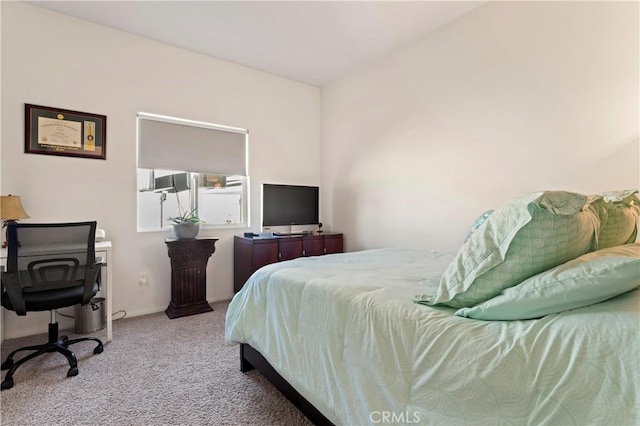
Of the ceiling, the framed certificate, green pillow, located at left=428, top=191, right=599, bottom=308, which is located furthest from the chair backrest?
green pillow, located at left=428, top=191, right=599, bottom=308

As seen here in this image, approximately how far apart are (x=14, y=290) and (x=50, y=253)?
275 mm

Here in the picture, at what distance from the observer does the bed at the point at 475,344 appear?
2.32ft

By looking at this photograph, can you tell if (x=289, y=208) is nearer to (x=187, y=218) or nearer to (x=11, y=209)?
(x=187, y=218)

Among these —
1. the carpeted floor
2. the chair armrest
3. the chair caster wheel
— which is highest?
the chair armrest

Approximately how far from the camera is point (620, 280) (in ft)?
2.66

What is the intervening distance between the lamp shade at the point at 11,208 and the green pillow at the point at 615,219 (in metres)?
3.70

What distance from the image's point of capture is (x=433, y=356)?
0.93 metres

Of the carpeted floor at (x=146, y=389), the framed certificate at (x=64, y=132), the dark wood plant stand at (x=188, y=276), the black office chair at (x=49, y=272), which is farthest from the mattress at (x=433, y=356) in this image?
the framed certificate at (x=64, y=132)

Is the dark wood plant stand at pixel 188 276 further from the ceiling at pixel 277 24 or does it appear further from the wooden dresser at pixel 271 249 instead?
the ceiling at pixel 277 24

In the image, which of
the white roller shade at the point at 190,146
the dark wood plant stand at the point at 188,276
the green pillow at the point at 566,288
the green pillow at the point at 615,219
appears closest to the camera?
the green pillow at the point at 566,288

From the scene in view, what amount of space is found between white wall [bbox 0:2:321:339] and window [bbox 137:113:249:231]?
0.35ft

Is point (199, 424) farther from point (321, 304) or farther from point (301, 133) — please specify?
point (301, 133)

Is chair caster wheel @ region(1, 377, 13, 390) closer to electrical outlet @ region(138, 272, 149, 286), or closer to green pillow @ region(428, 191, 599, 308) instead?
electrical outlet @ region(138, 272, 149, 286)

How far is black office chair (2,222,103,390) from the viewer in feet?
6.30
